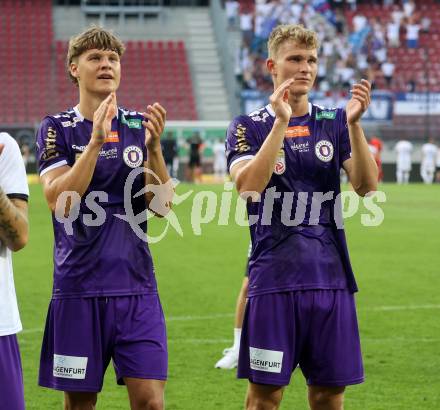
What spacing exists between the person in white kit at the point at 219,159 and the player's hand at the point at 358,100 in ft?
101

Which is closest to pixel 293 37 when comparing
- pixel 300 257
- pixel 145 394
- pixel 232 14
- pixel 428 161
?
pixel 300 257

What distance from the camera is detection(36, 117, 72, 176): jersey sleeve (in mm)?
4801

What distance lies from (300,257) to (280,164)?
0.43m

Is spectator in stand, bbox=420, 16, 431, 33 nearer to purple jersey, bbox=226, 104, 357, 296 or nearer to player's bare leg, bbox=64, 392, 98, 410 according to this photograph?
purple jersey, bbox=226, 104, 357, 296

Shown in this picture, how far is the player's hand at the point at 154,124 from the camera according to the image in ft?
15.2

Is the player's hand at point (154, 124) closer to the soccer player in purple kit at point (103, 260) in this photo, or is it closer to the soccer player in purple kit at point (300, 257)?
the soccer player in purple kit at point (103, 260)

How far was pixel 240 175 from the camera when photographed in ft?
15.3

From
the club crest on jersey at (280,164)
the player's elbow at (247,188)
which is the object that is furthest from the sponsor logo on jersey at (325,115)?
the player's elbow at (247,188)

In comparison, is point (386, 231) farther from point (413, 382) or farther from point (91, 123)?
point (91, 123)

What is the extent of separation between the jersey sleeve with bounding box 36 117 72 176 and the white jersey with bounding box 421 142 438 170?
104 feet

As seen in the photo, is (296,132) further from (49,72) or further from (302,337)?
(49,72)

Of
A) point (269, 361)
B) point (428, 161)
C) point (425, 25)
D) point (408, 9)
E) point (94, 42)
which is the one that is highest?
point (408, 9)

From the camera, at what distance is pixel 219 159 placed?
1433 inches

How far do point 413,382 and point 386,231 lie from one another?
11737 mm
